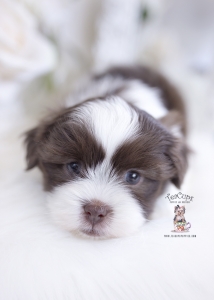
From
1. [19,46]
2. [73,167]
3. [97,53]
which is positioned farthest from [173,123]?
[97,53]

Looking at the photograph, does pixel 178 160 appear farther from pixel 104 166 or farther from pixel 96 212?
pixel 96 212

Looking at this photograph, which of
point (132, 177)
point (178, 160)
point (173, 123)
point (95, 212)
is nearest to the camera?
point (95, 212)

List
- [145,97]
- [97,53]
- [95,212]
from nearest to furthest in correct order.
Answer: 1. [95,212]
2. [145,97]
3. [97,53]

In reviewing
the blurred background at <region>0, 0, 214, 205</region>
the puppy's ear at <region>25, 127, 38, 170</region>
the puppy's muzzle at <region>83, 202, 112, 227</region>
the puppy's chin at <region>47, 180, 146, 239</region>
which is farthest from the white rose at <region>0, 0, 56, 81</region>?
the puppy's muzzle at <region>83, 202, 112, 227</region>

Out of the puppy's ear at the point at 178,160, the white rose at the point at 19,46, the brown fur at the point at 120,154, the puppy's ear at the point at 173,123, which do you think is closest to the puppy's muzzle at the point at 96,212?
the brown fur at the point at 120,154

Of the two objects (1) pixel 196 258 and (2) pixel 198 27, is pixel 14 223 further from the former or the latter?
(2) pixel 198 27

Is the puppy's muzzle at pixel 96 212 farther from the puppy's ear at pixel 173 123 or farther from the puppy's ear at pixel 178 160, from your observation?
the puppy's ear at pixel 173 123
